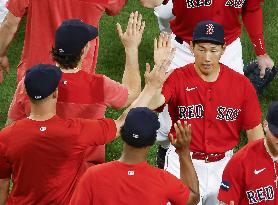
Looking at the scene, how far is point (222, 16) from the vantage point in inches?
253

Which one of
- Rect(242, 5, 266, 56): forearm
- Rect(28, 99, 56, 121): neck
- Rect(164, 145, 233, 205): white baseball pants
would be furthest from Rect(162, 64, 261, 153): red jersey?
Rect(28, 99, 56, 121): neck

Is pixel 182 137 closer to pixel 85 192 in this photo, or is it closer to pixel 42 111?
pixel 85 192

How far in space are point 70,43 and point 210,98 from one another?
131 cm

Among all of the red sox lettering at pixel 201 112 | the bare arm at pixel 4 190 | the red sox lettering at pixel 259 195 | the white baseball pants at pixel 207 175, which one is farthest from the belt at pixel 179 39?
the bare arm at pixel 4 190

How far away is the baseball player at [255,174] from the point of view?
462 centimetres

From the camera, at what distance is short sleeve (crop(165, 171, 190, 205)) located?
4195 mm

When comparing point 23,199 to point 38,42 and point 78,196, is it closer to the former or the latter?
point 78,196

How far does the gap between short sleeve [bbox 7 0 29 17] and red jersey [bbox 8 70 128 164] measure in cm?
78

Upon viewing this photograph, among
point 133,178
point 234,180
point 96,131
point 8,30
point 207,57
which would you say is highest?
point 8,30

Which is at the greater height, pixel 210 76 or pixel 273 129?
pixel 210 76

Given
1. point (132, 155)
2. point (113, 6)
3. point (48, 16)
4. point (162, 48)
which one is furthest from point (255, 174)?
point (48, 16)

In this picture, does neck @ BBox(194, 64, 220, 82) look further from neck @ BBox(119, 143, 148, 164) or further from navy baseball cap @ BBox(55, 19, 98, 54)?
neck @ BBox(119, 143, 148, 164)

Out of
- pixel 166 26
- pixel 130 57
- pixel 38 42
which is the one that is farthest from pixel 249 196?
pixel 166 26

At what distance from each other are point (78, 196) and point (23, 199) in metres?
0.67
